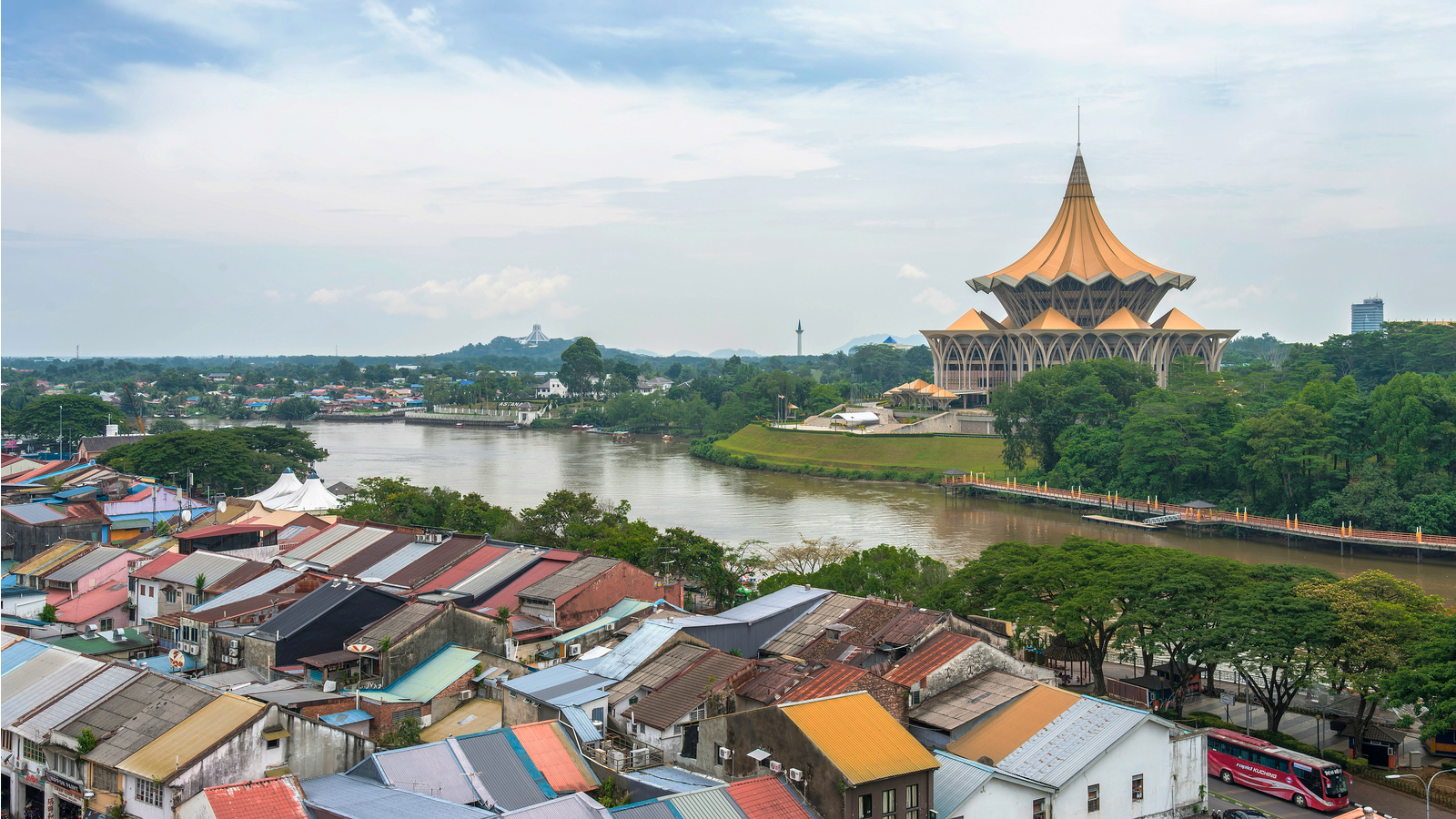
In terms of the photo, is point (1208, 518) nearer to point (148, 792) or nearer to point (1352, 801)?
point (1352, 801)

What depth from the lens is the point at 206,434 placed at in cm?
4328

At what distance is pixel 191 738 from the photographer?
11.4 meters

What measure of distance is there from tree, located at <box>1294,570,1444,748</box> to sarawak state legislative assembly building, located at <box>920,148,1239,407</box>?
170 feet

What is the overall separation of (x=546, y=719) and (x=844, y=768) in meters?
3.99

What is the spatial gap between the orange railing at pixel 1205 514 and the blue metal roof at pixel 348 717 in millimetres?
30155

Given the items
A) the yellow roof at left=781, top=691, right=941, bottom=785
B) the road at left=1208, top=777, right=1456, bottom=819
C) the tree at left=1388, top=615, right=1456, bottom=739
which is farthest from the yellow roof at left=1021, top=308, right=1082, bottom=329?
the yellow roof at left=781, top=691, right=941, bottom=785

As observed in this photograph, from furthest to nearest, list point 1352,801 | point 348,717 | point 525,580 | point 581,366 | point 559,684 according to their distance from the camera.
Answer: point 581,366, point 525,580, point 559,684, point 1352,801, point 348,717

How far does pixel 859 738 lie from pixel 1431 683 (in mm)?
7860

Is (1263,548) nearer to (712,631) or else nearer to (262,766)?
(712,631)

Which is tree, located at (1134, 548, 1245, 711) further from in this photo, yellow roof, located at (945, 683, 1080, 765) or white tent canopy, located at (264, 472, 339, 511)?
white tent canopy, located at (264, 472, 339, 511)

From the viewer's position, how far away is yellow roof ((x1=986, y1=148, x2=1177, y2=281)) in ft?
222

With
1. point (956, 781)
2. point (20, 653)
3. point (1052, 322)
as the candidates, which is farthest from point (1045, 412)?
point (20, 653)

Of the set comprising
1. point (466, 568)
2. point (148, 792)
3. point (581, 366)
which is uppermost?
point (581, 366)

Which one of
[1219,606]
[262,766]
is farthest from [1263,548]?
[262,766]
